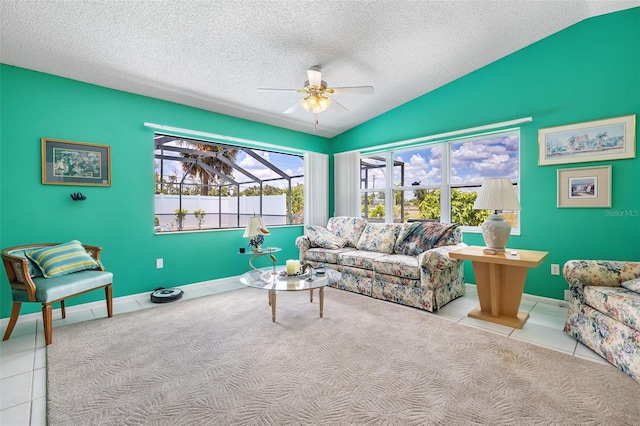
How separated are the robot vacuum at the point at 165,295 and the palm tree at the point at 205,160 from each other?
1625 millimetres

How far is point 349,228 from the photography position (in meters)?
4.55

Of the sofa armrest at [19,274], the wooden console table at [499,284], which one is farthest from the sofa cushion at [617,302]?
the sofa armrest at [19,274]

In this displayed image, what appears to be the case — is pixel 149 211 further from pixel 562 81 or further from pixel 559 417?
pixel 562 81

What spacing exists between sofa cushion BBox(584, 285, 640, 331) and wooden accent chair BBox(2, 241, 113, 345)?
13.8 feet

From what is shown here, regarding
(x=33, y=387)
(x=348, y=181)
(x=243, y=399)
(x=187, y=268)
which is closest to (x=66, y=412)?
(x=33, y=387)

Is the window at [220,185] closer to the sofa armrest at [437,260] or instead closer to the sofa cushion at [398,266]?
the sofa cushion at [398,266]

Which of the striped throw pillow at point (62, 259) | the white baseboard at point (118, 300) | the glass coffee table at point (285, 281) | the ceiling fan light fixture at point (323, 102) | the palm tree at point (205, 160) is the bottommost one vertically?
the white baseboard at point (118, 300)

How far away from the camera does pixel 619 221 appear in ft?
9.50

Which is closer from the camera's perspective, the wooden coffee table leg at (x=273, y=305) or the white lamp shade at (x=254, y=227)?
the wooden coffee table leg at (x=273, y=305)

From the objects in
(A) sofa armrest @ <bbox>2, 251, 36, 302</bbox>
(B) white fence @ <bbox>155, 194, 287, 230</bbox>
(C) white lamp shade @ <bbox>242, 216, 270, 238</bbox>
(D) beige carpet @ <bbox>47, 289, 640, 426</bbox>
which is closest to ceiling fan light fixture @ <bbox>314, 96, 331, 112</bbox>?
(C) white lamp shade @ <bbox>242, 216, 270, 238</bbox>

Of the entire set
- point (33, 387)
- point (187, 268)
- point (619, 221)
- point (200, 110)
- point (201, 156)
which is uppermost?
point (200, 110)

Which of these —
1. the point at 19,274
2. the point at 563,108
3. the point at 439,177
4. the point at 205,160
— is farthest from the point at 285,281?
the point at 563,108

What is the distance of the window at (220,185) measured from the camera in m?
4.06

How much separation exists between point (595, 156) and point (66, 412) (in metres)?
4.79
